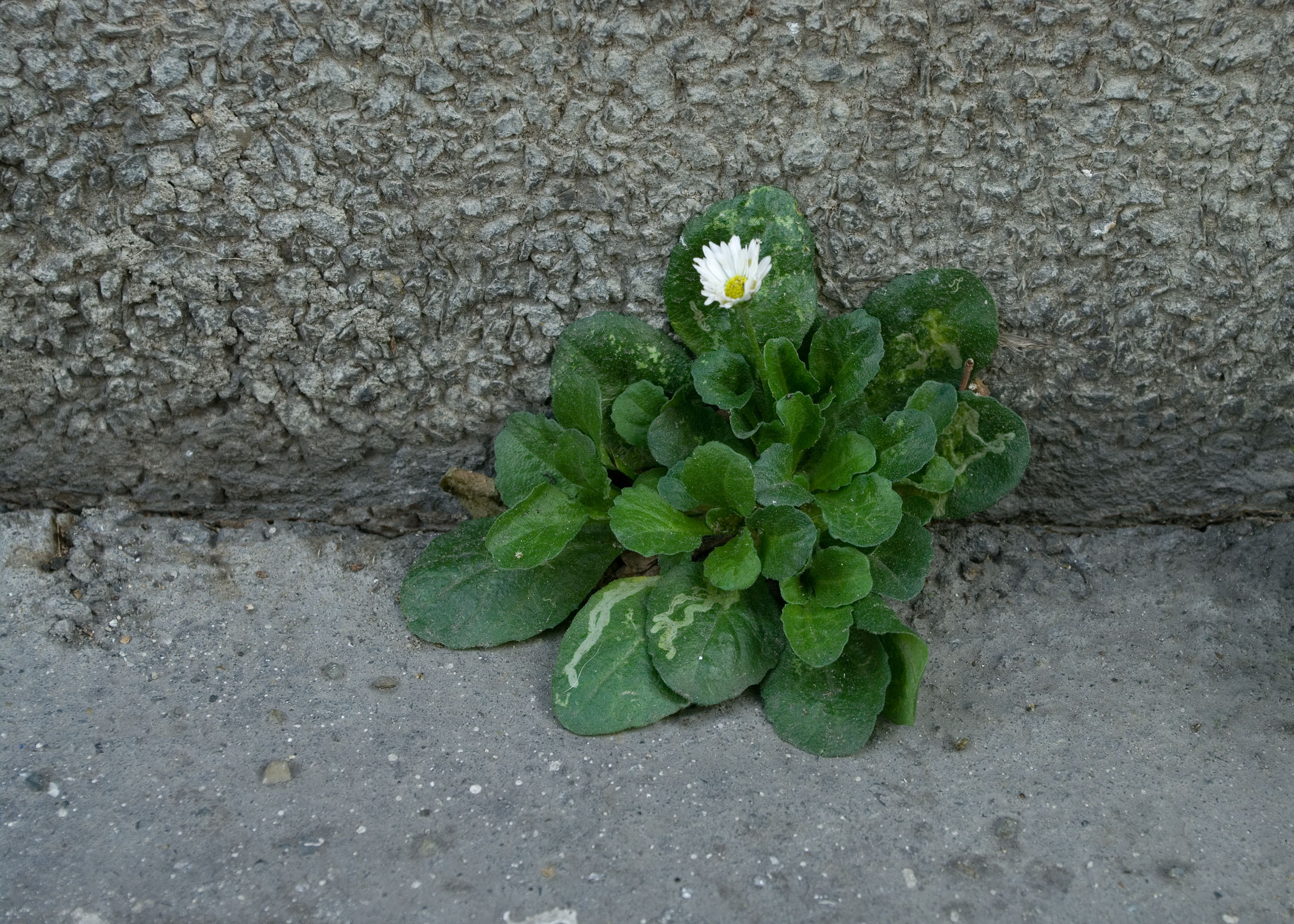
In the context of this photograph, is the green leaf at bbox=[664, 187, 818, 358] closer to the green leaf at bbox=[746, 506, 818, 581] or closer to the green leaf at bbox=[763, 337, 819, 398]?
the green leaf at bbox=[763, 337, 819, 398]

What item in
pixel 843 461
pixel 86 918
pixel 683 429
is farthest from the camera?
pixel 683 429

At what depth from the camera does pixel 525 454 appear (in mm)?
1785

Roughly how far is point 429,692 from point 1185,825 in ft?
3.50

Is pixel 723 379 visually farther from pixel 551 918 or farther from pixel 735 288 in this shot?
pixel 551 918

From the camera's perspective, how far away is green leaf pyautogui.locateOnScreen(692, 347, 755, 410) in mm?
1673

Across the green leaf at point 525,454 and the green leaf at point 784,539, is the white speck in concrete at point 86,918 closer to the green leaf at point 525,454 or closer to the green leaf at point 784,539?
the green leaf at point 525,454

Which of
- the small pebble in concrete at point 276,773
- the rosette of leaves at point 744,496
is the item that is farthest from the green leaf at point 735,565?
the small pebble in concrete at point 276,773

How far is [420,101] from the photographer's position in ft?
5.35

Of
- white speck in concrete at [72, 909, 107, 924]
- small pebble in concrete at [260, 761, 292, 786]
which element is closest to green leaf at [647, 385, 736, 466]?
small pebble in concrete at [260, 761, 292, 786]

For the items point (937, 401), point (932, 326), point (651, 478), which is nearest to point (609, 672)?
point (651, 478)

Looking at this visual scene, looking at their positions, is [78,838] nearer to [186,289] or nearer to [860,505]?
[186,289]

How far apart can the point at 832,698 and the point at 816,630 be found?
0.33ft

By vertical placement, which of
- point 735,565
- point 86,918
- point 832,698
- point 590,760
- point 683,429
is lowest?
point 86,918

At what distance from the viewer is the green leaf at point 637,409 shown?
5.73 feet
